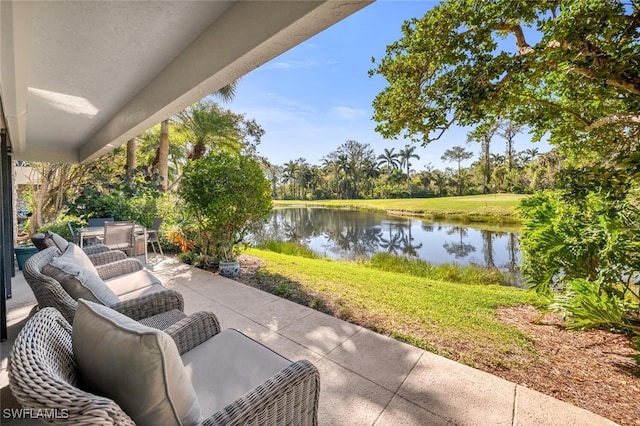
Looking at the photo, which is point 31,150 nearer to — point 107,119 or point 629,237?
point 107,119

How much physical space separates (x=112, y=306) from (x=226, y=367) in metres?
0.96

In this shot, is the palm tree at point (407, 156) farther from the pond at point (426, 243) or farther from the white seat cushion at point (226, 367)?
the white seat cushion at point (226, 367)

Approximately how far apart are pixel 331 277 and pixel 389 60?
3.41 m

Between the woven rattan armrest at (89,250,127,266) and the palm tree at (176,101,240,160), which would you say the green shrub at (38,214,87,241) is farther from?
the palm tree at (176,101,240,160)

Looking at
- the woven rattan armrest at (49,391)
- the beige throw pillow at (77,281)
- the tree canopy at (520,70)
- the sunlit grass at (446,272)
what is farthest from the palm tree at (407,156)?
the woven rattan armrest at (49,391)

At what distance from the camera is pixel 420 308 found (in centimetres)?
329

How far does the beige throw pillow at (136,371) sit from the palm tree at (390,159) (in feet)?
148

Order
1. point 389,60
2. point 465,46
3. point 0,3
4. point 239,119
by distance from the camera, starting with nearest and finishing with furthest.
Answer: point 0,3
point 465,46
point 389,60
point 239,119

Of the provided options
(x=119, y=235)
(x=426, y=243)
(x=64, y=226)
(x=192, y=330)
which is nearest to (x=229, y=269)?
(x=119, y=235)

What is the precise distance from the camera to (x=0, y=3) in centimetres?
117

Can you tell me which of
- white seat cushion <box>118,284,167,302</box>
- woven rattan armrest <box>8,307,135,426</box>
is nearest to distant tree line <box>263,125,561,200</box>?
white seat cushion <box>118,284,167,302</box>

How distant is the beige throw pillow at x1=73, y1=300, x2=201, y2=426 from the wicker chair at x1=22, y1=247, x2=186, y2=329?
79 centimetres

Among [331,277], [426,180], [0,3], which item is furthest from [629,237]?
[426,180]

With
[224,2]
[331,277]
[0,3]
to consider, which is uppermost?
[224,2]
